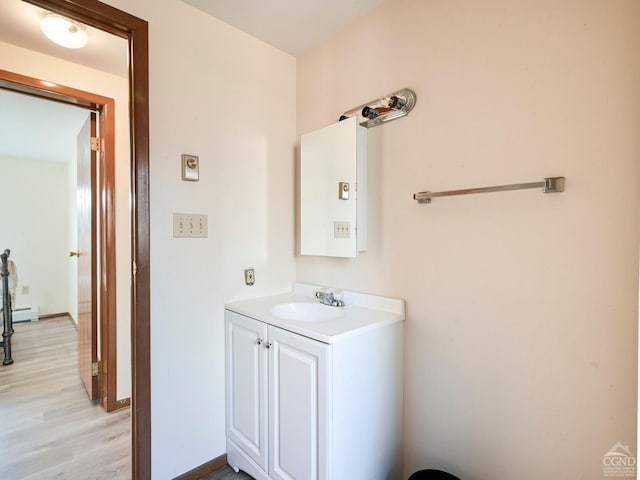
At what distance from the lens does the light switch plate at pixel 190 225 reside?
1.52 meters

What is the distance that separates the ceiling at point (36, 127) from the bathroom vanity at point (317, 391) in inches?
87.1

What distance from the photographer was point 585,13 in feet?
3.26

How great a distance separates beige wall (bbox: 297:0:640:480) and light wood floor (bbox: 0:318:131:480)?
5.44 ft

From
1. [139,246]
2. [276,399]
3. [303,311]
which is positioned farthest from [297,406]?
[139,246]

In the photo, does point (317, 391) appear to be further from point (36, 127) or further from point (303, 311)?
point (36, 127)

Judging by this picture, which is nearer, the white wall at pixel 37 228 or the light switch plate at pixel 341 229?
the light switch plate at pixel 341 229

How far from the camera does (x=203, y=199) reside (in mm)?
1615

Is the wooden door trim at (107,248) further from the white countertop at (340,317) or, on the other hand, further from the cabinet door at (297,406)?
the cabinet door at (297,406)

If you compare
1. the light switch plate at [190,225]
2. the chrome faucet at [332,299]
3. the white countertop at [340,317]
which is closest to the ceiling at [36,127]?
the light switch plate at [190,225]

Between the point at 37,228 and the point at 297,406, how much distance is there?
202 inches

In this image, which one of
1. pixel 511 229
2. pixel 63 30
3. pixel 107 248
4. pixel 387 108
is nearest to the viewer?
pixel 511 229

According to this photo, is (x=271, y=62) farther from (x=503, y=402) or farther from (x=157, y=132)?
(x=503, y=402)

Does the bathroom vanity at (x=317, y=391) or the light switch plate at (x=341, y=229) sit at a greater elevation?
the light switch plate at (x=341, y=229)

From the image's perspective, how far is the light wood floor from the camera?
164 cm
